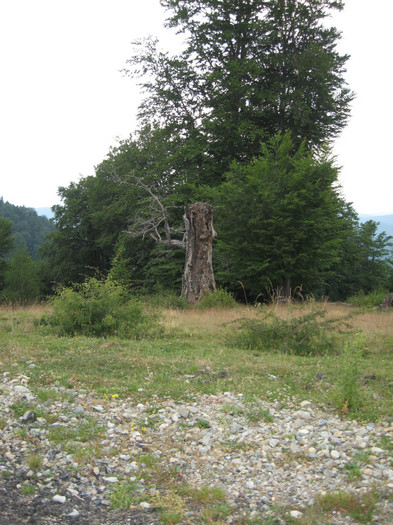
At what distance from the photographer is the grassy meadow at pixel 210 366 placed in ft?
20.2

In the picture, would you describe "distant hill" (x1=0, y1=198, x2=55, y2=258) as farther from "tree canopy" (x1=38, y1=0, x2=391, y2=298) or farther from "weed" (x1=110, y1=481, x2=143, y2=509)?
"weed" (x1=110, y1=481, x2=143, y2=509)

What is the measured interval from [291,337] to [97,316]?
4247mm

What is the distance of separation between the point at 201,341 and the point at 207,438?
5.05 metres

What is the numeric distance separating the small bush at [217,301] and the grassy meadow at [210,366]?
4934 mm

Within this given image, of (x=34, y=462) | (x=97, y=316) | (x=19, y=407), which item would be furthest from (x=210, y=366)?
(x=97, y=316)

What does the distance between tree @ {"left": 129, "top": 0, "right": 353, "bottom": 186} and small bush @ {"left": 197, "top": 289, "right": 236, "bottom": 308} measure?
11.3m

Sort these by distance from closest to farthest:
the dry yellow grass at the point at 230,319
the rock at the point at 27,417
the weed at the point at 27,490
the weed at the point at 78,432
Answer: the weed at the point at 27,490 < the weed at the point at 78,432 < the rock at the point at 27,417 < the dry yellow grass at the point at 230,319

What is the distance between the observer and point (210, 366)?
7520 millimetres

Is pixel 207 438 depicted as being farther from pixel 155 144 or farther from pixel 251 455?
pixel 155 144

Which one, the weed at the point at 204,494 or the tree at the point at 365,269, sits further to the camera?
the tree at the point at 365,269

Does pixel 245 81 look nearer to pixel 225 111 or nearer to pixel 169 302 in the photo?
pixel 225 111

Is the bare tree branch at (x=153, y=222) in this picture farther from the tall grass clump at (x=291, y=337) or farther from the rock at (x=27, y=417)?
the rock at (x=27, y=417)

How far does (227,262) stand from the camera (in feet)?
73.2

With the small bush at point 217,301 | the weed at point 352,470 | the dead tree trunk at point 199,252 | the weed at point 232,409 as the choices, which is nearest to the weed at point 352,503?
the weed at point 352,470
